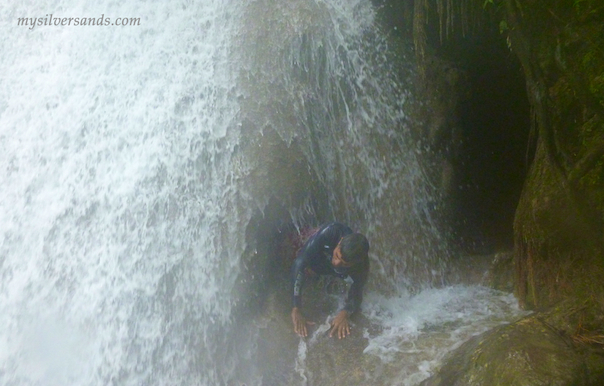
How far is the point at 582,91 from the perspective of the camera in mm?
2824

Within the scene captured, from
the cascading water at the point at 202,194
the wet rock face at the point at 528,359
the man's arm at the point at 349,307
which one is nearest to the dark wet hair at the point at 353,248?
the man's arm at the point at 349,307

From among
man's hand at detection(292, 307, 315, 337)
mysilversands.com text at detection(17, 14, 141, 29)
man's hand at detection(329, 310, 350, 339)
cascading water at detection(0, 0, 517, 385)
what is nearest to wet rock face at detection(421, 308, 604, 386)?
cascading water at detection(0, 0, 517, 385)

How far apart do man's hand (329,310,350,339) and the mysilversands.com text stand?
492 centimetres

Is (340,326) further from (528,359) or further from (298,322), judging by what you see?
(528,359)

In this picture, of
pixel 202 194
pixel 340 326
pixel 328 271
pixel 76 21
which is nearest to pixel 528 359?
pixel 340 326

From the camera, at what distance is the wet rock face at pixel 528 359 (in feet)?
8.87

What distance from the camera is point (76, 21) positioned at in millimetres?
6836

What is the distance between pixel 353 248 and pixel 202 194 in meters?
2.10

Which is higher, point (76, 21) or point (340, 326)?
point (76, 21)

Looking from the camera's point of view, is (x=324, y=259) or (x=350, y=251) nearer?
(x=350, y=251)

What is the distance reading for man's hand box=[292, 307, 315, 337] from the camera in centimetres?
421

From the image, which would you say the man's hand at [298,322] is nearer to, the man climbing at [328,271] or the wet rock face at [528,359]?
the man climbing at [328,271]

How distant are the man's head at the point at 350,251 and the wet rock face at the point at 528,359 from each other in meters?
1.05

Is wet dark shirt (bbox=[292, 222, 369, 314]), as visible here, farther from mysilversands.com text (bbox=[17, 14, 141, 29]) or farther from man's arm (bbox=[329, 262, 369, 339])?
mysilversands.com text (bbox=[17, 14, 141, 29])
